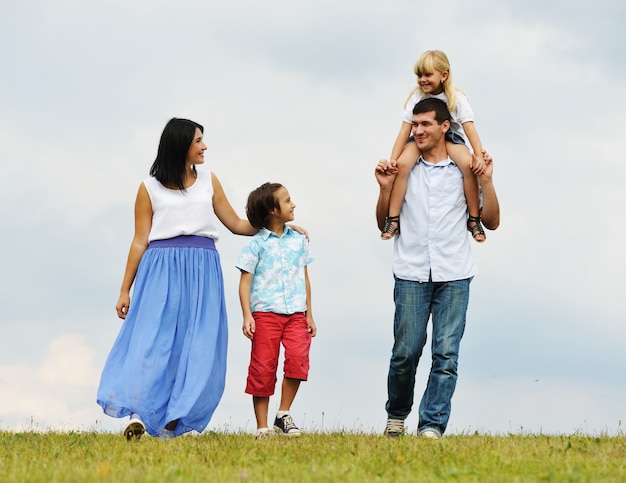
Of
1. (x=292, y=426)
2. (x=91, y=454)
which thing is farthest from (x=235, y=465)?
(x=292, y=426)

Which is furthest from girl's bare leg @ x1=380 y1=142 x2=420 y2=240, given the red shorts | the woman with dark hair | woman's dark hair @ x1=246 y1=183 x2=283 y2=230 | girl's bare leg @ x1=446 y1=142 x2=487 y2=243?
the woman with dark hair

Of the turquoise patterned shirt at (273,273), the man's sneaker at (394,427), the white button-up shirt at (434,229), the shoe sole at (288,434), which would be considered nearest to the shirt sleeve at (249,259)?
the turquoise patterned shirt at (273,273)

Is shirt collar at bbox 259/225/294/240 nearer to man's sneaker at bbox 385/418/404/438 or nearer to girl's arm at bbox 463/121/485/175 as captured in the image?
girl's arm at bbox 463/121/485/175

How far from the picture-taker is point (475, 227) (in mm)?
9203

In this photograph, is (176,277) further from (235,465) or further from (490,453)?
(490,453)

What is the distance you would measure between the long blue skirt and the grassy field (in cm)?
33

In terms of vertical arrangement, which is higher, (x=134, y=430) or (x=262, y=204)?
(x=262, y=204)

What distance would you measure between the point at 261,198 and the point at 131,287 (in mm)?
1506

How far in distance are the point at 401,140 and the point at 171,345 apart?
2.90m

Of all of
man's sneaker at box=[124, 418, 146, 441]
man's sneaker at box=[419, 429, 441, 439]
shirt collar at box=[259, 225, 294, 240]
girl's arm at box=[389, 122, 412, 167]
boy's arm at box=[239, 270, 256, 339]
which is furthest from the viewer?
shirt collar at box=[259, 225, 294, 240]

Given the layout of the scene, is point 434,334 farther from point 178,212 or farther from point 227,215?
point 178,212

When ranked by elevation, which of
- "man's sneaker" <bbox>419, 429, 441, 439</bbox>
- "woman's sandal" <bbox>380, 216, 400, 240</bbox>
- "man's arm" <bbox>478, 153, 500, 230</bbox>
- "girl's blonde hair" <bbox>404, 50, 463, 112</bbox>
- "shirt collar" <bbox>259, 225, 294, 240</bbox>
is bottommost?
"man's sneaker" <bbox>419, 429, 441, 439</bbox>

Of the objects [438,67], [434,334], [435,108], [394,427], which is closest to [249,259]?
Result: [434,334]

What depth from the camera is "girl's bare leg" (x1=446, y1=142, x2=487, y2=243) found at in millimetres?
9062
